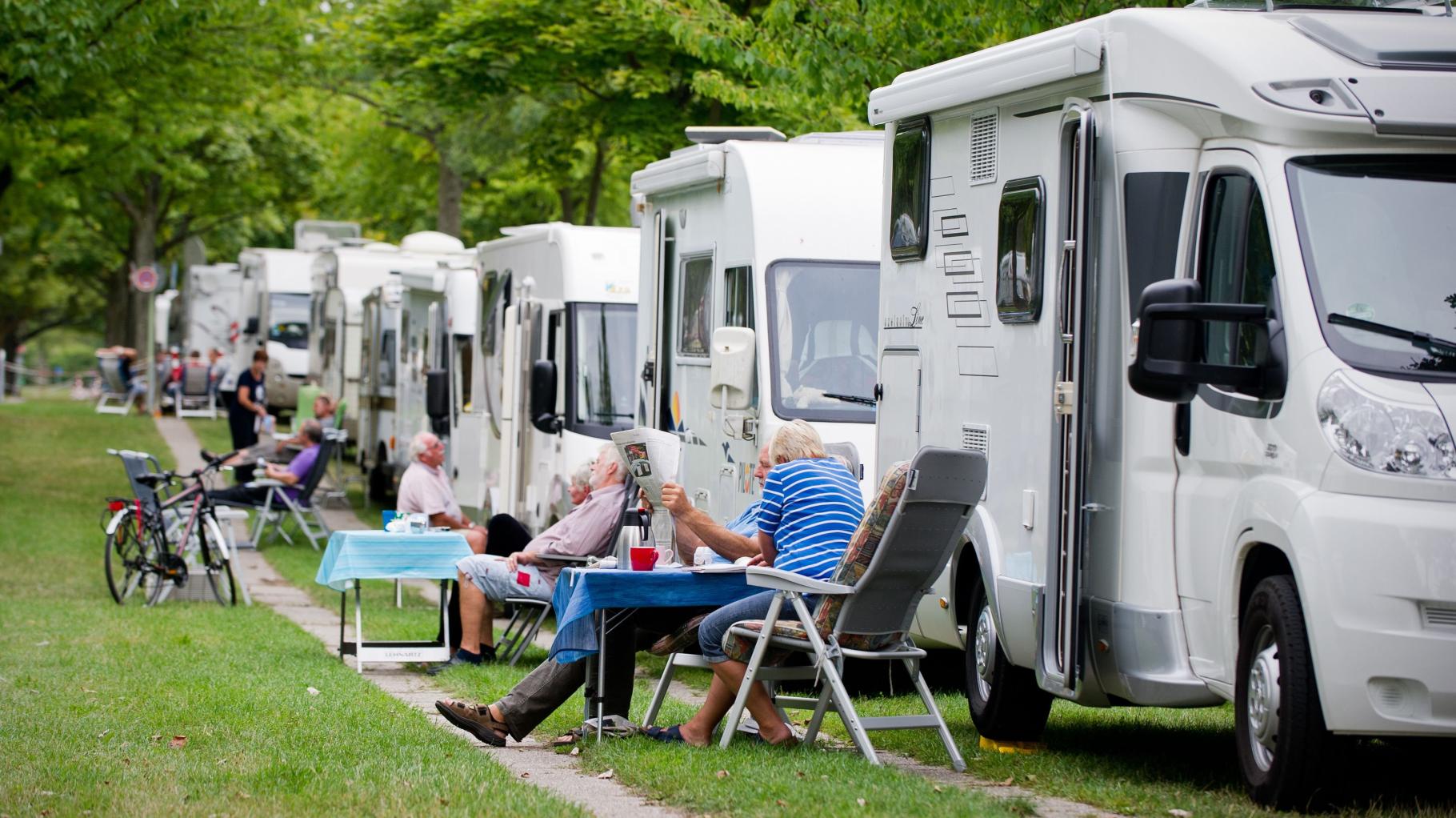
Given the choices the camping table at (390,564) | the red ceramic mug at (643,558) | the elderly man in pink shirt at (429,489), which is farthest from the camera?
the elderly man in pink shirt at (429,489)

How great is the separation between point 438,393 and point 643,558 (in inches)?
379

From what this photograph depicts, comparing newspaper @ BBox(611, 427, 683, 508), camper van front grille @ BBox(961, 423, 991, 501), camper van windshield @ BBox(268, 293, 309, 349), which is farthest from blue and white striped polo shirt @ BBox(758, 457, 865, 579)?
camper van windshield @ BBox(268, 293, 309, 349)

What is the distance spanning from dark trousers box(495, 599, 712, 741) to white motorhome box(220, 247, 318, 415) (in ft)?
81.0

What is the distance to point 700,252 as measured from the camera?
11039 mm

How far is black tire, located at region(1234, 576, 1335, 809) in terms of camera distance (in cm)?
571

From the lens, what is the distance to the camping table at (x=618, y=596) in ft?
24.4

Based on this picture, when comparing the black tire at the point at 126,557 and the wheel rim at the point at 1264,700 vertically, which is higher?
the wheel rim at the point at 1264,700

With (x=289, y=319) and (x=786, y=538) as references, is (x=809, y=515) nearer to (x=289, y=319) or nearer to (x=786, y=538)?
(x=786, y=538)

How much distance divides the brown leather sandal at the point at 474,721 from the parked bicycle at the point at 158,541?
6.27 metres

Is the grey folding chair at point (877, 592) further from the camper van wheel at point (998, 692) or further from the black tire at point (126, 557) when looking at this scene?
the black tire at point (126, 557)

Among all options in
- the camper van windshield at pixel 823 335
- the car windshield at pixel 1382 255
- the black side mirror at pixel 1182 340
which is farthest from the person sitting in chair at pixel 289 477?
the car windshield at pixel 1382 255

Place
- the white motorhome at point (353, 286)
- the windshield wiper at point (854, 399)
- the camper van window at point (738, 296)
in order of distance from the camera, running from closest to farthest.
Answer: the windshield wiper at point (854, 399)
the camper van window at point (738, 296)
the white motorhome at point (353, 286)

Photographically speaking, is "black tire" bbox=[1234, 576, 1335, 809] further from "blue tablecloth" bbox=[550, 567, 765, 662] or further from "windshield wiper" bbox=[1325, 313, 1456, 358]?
"blue tablecloth" bbox=[550, 567, 765, 662]

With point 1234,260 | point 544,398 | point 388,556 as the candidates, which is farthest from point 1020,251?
point 544,398
